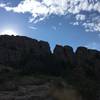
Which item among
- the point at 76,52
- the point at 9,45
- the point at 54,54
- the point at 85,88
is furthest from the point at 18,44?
the point at 85,88

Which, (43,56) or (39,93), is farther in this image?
(43,56)

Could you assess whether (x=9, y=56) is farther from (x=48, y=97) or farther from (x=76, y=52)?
(x=48, y=97)

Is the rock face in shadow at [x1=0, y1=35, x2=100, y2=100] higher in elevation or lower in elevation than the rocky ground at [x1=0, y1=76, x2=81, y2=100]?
higher

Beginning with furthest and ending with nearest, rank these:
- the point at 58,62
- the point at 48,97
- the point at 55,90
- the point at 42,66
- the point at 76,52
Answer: the point at 76,52 < the point at 58,62 < the point at 42,66 < the point at 55,90 < the point at 48,97

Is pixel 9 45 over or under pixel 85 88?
over

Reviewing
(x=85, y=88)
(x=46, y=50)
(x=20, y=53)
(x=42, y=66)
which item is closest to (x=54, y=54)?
(x=46, y=50)

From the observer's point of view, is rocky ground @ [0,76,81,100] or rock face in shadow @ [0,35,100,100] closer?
rocky ground @ [0,76,81,100]

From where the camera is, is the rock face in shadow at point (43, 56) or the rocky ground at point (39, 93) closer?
the rocky ground at point (39, 93)

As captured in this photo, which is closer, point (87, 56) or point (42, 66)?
point (42, 66)

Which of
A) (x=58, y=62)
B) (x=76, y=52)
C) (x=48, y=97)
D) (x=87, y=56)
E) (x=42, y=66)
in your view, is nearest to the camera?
(x=48, y=97)

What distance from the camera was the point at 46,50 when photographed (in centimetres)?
7944

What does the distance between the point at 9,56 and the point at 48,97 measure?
49.0 metres

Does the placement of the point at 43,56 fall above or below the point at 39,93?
above

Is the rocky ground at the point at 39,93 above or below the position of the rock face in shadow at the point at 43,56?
below
